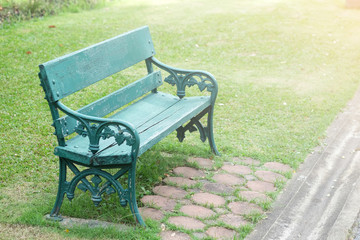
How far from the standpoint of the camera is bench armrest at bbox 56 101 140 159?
3560 millimetres

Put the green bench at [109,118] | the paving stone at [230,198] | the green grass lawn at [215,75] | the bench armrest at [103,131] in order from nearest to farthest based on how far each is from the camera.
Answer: the bench armrest at [103,131] → the green bench at [109,118] → the paving stone at [230,198] → the green grass lawn at [215,75]

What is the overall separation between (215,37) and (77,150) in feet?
22.2

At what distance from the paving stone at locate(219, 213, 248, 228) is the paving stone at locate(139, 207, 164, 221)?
1.63 ft

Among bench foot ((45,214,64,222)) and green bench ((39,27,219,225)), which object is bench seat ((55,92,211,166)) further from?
bench foot ((45,214,64,222))

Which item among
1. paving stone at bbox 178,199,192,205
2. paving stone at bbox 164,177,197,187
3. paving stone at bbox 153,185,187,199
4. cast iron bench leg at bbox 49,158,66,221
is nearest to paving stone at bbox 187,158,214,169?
paving stone at bbox 164,177,197,187

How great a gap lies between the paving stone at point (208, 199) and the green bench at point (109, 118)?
2.07ft

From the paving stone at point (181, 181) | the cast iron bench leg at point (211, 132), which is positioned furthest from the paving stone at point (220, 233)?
the cast iron bench leg at point (211, 132)

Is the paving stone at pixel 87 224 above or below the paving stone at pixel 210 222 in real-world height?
above

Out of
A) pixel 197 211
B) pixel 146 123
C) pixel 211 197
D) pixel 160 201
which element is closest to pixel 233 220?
pixel 197 211

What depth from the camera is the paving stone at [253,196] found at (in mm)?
4320

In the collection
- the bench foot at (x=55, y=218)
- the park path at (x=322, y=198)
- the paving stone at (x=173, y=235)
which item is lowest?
the park path at (x=322, y=198)

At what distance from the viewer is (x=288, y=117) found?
6289 millimetres

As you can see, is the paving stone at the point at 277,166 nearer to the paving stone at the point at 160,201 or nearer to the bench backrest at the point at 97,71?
the paving stone at the point at 160,201

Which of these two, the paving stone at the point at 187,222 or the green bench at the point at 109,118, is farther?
the paving stone at the point at 187,222
